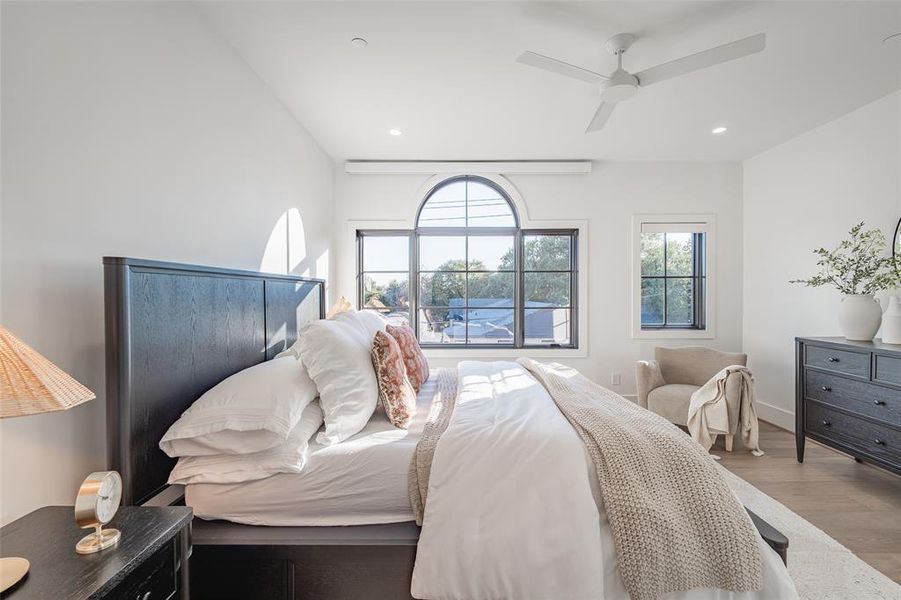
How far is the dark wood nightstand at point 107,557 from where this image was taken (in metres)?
0.78

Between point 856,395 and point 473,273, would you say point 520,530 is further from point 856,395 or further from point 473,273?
point 473,273

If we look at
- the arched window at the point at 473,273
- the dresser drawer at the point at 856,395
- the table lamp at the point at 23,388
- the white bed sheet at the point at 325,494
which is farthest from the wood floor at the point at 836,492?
the table lamp at the point at 23,388

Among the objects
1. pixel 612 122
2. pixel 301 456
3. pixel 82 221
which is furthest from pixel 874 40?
pixel 82 221

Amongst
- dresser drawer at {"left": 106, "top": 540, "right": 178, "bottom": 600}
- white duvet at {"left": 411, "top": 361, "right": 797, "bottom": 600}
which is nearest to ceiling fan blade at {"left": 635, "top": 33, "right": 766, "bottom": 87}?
white duvet at {"left": 411, "top": 361, "right": 797, "bottom": 600}

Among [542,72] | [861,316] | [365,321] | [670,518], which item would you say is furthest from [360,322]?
[861,316]

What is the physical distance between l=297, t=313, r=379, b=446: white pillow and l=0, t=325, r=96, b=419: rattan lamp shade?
0.86 m

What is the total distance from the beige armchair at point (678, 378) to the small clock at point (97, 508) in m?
3.46

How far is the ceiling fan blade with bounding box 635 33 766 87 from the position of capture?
5.69ft

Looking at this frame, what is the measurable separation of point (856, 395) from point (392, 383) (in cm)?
290

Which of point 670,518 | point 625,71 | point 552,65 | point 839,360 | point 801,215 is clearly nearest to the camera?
point 670,518

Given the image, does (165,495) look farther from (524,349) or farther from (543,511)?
(524,349)

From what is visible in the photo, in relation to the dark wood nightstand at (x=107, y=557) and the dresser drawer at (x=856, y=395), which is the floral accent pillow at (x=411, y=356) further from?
the dresser drawer at (x=856, y=395)

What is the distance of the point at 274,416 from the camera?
4.42 ft

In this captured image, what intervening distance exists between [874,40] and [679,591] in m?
2.98
